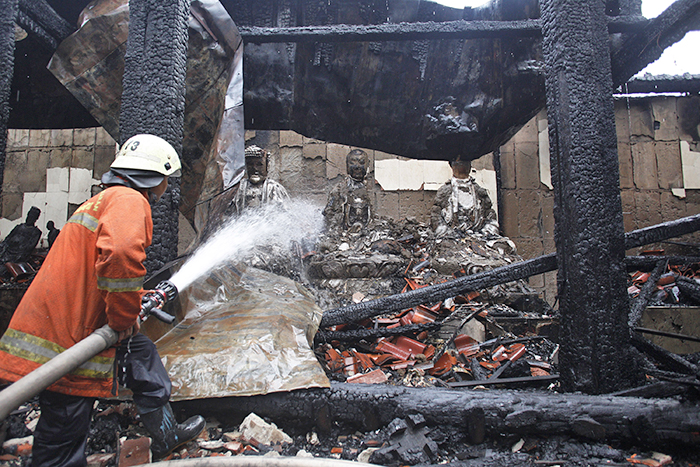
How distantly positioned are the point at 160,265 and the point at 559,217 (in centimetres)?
287

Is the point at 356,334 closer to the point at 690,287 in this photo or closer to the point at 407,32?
the point at 407,32

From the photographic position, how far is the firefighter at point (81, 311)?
1.69 meters

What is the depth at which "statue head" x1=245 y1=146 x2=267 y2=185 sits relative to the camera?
705cm

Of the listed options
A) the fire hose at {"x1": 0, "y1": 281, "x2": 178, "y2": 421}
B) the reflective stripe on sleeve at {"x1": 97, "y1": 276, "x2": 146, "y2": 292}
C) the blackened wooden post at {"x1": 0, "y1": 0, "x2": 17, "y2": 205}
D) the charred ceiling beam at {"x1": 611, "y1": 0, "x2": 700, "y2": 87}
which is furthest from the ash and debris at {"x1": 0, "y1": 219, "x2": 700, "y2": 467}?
the charred ceiling beam at {"x1": 611, "y1": 0, "x2": 700, "y2": 87}

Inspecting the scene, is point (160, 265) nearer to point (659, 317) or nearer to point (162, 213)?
point (162, 213)

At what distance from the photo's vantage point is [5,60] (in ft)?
9.92

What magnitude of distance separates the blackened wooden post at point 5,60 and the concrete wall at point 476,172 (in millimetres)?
6743

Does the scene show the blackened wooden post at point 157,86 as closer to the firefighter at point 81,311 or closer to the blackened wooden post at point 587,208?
the firefighter at point 81,311

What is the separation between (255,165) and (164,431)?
5618 mm

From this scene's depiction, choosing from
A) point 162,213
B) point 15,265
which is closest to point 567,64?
Result: point 162,213

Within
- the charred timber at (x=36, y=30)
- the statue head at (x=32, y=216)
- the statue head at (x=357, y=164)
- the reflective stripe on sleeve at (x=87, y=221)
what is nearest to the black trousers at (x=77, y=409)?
the reflective stripe on sleeve at (x=87, y=221)

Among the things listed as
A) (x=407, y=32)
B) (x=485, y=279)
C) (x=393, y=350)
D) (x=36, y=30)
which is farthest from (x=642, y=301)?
(x=36, y=30)

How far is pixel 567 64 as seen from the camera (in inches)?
105

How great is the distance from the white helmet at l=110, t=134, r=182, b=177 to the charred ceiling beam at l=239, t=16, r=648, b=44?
203cm
